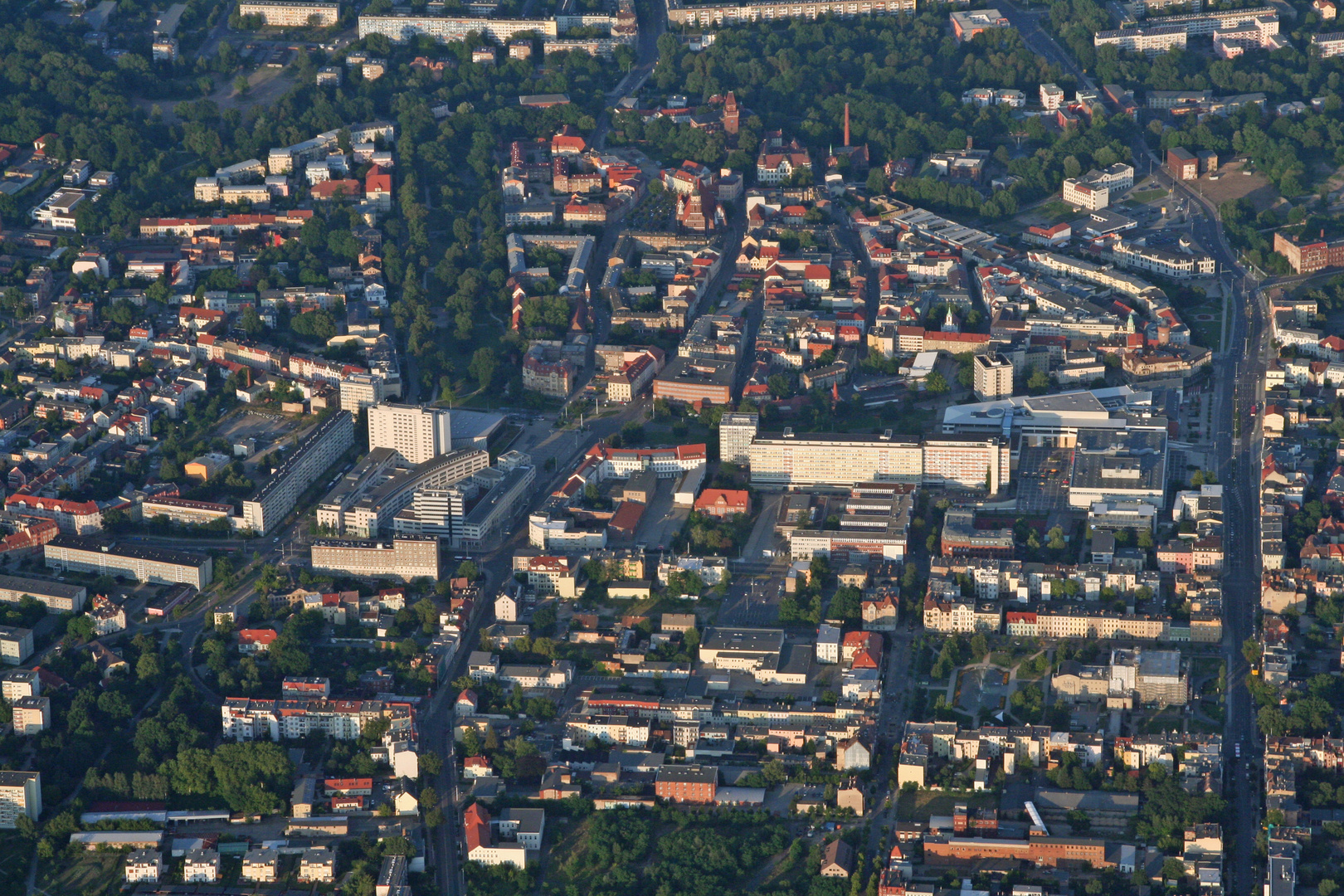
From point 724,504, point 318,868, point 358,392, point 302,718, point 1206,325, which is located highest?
point 1206,325

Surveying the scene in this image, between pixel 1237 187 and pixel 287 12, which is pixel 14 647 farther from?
pixel 287 12

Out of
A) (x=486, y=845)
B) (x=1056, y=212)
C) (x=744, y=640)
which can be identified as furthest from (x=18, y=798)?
(x=1056, y=212)

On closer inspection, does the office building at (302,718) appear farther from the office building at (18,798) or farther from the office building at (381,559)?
the office building at (381,559)

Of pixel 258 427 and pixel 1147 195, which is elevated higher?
pixel 1147 195

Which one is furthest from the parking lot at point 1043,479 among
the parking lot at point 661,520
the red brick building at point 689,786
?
the red brick building at point 689,786

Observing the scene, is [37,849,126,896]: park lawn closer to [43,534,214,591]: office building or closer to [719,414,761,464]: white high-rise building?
[43,534,214,591]: office building

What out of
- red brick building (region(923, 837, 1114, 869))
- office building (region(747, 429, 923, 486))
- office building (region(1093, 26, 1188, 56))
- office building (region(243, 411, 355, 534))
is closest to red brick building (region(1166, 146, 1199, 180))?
office building (region(1093, 26, 1188, 56))
